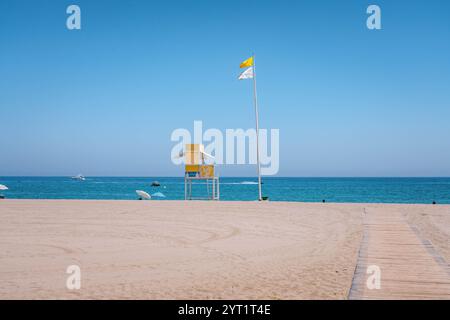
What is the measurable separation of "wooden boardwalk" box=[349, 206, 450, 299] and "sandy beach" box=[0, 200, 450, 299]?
0.37 feet

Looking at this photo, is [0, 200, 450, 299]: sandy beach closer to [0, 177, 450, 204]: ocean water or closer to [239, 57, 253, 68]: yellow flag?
[239, 57, 253, 68]: yellow flag

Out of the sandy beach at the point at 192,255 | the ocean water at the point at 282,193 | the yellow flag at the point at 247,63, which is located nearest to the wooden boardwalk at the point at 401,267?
the sandy beach at the point at 192,255

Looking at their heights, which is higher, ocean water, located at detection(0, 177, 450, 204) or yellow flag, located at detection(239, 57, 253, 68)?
yellow flag, located at detection(239, 57, 253, 68)

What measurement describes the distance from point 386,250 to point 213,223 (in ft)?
25.1

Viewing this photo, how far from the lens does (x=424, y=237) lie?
39.5ft

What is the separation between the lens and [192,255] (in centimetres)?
1001

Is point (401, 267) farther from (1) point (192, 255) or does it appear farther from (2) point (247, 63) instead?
(2) point (247, 63)

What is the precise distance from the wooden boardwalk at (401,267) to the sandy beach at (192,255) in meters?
0.11

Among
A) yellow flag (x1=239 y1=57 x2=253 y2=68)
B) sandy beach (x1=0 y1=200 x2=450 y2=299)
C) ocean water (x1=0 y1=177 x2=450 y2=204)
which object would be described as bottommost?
ocean water (x1=0 y1=177 x2=450 y2=204)

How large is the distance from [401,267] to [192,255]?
440 centimetres

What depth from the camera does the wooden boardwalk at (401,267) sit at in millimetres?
6328

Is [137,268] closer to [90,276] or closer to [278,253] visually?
[90,276]

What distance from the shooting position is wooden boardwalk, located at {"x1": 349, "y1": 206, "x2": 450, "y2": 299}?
633cm

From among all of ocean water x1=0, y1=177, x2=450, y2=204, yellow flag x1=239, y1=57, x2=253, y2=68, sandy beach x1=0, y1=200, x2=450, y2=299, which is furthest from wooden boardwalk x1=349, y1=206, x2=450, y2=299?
ocean water x1=0, y1=177, x2=450, y2=204
